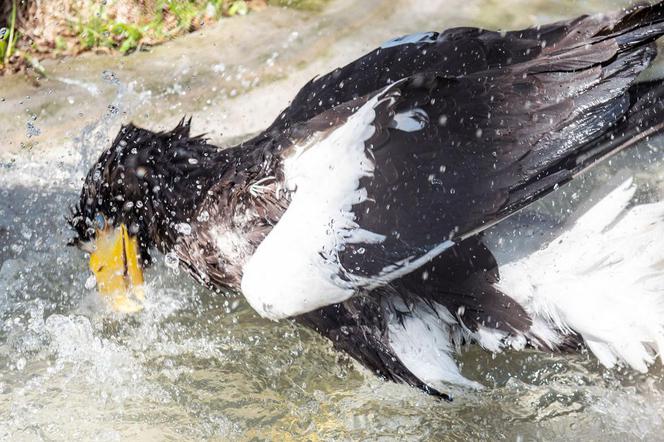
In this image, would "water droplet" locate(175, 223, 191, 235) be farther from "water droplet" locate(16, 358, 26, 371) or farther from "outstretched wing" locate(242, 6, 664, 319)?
"water droplet" locate(16, 358, 26, 371)

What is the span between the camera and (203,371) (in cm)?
358

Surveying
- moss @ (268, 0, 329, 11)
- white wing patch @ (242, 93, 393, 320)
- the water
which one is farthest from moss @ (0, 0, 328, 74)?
white wing patch @ (242, 93, 393, 320)

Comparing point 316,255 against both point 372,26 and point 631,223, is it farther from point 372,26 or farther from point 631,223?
point 372,26

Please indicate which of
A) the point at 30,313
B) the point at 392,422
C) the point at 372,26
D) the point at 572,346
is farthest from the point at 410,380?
the point at 372,26

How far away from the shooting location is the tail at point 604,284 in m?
3.22

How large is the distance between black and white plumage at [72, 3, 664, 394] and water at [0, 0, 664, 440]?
0.19 metres

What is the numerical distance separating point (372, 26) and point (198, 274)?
8.08 ft

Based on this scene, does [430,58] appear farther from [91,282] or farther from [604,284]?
[91,282]

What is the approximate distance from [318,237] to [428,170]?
1.38ft

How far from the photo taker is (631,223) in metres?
3.29

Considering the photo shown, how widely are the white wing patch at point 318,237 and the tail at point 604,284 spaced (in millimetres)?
707

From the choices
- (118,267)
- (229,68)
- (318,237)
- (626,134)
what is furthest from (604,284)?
(229,68)

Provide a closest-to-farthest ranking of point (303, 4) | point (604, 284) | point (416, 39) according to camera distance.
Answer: point (604, 284)
point (416, 39)
point (303, 4)

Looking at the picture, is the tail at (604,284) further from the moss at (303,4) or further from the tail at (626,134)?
the moss at (303,4)
